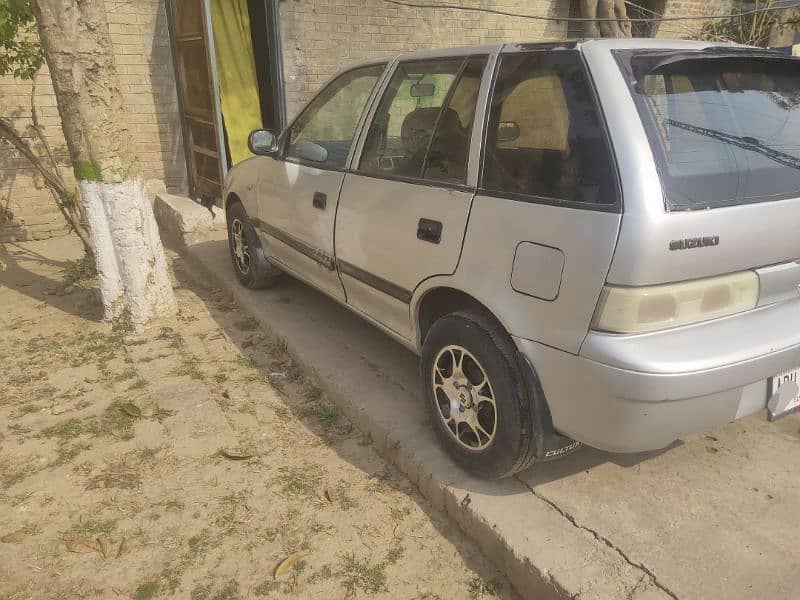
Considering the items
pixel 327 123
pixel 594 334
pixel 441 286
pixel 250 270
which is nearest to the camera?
pixel 594 334

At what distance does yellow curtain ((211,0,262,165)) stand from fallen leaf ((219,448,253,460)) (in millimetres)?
5097

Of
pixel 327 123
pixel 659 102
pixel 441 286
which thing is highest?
pixel 659 102

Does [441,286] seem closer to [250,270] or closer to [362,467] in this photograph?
[362,467]

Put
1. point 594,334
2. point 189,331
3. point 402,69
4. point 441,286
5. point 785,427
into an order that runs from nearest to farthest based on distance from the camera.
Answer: point 594,334, point 441,286, point 785,427, point 402,69, point 189,331

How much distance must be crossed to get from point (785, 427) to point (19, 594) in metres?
3.34

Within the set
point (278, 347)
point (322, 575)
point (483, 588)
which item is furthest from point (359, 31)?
point (483, 588)

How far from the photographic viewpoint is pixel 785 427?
2900 millimetres

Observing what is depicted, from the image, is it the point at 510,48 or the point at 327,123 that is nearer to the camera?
the point at 510,48

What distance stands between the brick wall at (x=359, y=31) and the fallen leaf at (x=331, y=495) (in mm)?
5880

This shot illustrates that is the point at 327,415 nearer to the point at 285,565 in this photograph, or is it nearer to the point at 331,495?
the point at 331,495

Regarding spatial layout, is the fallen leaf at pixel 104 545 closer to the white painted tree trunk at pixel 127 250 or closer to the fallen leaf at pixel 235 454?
the fallen leaf at pixel 235 454

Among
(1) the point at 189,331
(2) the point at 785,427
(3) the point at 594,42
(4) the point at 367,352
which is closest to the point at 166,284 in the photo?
(1) the point at 189,331

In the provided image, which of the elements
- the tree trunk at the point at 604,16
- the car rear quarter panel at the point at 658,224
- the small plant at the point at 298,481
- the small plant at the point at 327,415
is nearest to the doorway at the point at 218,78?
the small plant at the point at 327,415

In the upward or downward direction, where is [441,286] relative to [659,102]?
downward
